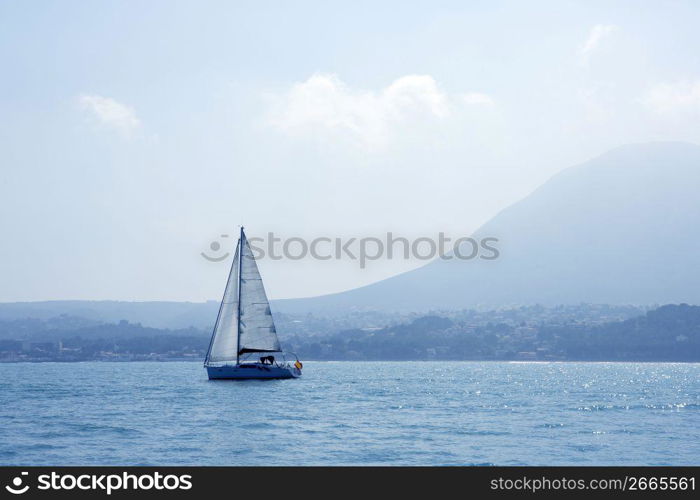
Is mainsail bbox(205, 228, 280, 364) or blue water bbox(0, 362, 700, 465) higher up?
mainsail bbox(205, 228, 280, 364)

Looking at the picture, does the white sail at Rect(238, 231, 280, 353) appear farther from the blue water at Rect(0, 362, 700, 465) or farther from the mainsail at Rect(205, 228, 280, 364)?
the blue water at Rect(0, 362, 700, 465)

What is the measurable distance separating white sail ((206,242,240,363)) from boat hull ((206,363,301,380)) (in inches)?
38.4

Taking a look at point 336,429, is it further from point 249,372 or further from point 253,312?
point 253,312

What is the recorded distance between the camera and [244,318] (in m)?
81.5

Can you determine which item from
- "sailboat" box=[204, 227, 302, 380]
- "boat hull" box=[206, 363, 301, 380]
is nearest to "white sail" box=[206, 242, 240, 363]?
"sailboat" box=[204, 227, 302, 380]

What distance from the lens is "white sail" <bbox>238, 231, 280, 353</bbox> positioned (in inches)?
3211

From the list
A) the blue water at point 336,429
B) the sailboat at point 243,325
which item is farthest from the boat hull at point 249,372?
the blue water at point 336,429

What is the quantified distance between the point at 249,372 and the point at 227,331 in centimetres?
424

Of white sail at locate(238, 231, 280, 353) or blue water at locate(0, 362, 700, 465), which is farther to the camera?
white sail at locate(238, 231, 280, 353)

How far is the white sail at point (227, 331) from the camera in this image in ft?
268

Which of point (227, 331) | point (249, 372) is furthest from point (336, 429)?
point (227, 331)

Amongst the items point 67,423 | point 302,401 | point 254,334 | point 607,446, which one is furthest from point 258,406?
point 607,446
